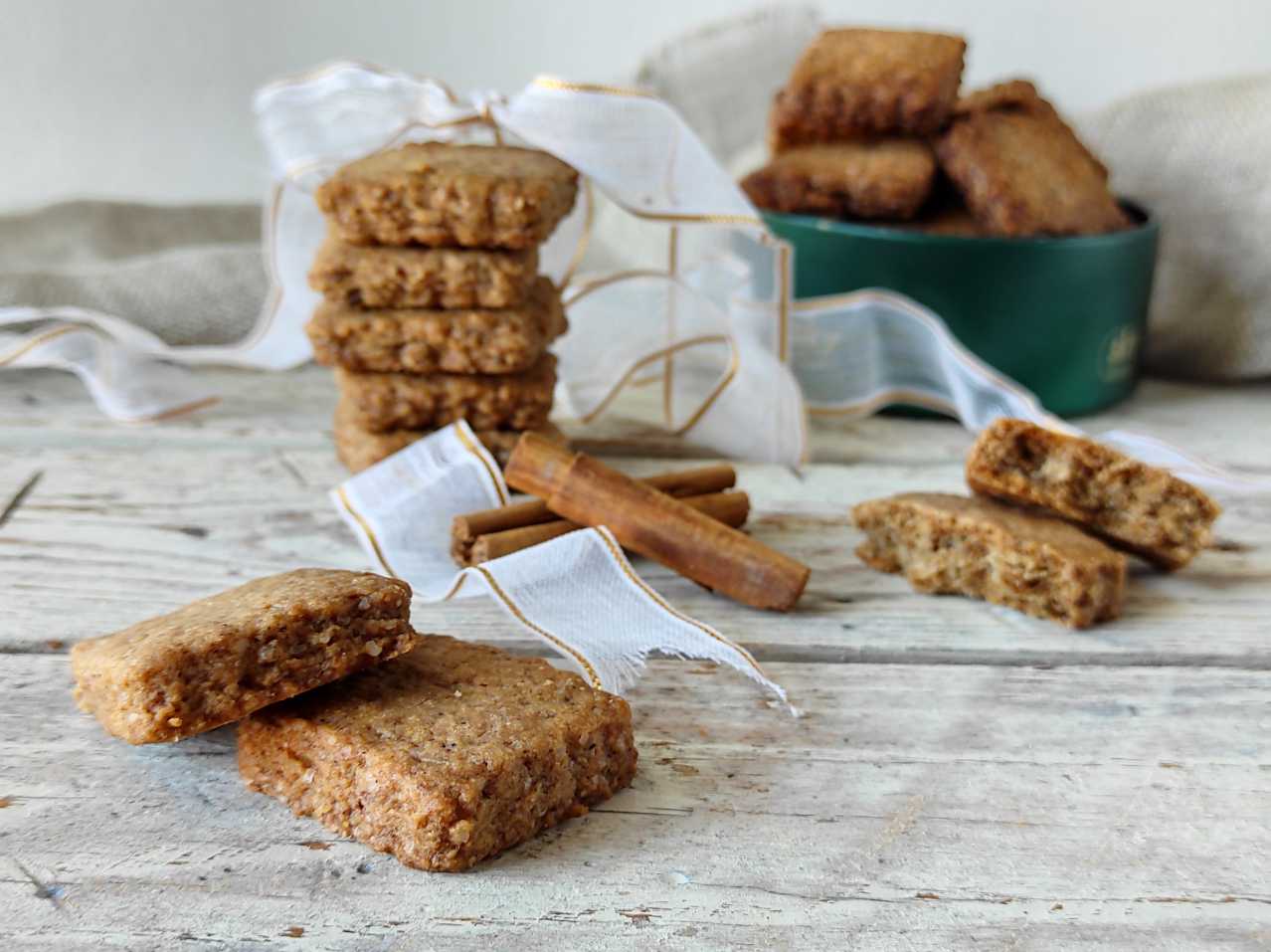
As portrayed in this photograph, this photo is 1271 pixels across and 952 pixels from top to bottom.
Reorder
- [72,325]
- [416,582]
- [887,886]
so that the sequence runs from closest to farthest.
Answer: [887,886] < [416,582] < [72,325]

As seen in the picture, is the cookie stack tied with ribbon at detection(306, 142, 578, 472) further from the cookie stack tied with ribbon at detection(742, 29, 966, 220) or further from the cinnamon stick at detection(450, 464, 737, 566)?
the cookie stack tied with ribbon at detection(742, 29, 966, 220)

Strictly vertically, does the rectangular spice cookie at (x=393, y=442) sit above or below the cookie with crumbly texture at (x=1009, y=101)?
below

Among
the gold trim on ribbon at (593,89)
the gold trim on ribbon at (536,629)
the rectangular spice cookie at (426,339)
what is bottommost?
the gold trim on ribbon at (536,629)

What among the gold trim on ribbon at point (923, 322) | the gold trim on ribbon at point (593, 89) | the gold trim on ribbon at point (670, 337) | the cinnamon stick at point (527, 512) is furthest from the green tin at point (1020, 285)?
the cinnamon stick at point (527, 512)

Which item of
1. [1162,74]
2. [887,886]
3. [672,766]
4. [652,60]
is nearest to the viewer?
[887,886]

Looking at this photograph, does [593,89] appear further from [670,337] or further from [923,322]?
[923,322]

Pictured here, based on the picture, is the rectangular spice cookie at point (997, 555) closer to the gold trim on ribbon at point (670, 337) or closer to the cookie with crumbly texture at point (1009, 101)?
the gold trim on ribbon at point (670, 337)

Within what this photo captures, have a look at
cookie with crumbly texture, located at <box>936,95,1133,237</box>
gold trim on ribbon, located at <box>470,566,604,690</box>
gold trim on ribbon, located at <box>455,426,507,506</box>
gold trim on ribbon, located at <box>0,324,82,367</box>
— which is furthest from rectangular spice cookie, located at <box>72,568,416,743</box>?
cookie with crumbly texture, located at <box>936,95,1133,237</box>

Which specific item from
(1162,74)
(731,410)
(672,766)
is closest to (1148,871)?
(672,766)

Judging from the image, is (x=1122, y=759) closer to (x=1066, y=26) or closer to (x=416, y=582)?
A: (x=416, y=582)
